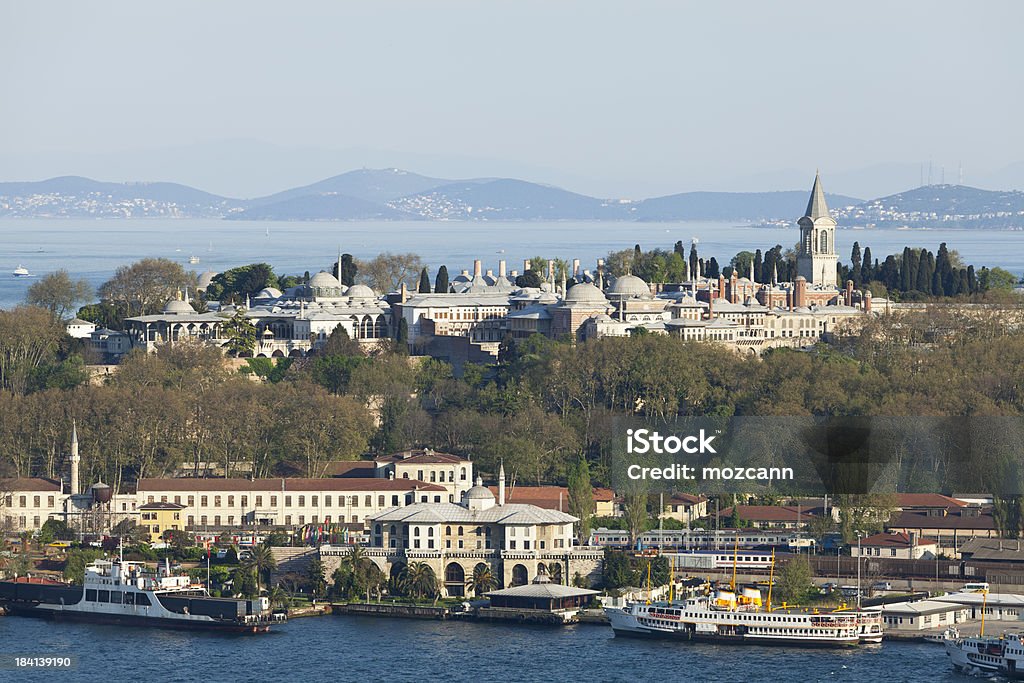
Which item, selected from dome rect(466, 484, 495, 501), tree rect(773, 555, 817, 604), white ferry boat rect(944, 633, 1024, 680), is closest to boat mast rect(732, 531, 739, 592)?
tree rect(773, 555, 817, 604)

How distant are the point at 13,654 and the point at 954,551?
1799cm

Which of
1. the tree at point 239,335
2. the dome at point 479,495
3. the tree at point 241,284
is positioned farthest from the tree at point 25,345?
the dome at point 479,495

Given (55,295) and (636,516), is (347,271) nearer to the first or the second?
(55,295)

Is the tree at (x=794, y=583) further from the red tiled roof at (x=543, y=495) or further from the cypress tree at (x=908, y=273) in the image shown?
the cypress tree at (x=908, y=273)

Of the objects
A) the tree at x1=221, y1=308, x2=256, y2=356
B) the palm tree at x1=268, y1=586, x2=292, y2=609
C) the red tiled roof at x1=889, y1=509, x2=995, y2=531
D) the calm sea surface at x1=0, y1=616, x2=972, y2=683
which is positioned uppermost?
the tree at x1=221, y1=308, x2=256, y2=356

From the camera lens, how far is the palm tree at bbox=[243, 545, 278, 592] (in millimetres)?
47844

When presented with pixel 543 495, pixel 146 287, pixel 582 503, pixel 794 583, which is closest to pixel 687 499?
pixel 543 495

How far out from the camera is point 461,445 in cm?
5972

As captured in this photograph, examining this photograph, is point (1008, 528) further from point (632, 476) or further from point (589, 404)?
point (589, 404)

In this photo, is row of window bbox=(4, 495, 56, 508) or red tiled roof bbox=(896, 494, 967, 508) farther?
row of window bbox=(4, 495, 56, 508)

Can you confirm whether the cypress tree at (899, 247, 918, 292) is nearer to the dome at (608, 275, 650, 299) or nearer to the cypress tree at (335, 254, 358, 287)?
the dome at (608, 275, 650, 299)

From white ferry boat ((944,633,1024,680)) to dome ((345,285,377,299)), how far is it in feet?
146

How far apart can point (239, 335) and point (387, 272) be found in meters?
19.6

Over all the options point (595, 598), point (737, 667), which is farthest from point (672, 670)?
point (595, 598)
